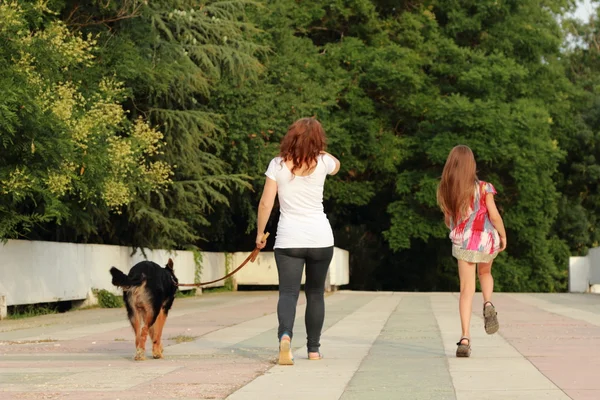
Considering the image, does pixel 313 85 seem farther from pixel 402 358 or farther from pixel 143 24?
pixel 402 358

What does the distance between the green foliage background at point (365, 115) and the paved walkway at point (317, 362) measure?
29.8ft

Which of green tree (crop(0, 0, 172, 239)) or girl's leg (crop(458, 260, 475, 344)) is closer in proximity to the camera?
girl's leg (crop(458, 260, 475, 344))

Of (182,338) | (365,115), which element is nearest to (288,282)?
(182,338)

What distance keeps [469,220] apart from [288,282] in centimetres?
189

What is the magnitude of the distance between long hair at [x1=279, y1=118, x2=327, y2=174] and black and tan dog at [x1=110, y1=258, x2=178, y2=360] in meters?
1.62

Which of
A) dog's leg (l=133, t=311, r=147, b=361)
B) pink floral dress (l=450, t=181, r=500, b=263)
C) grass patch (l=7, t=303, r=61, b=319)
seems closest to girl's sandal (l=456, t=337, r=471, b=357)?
pink floral dress (l=450, t=181, r=500, b=263)

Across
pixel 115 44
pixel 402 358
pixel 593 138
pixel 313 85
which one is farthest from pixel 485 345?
pixel 593 138

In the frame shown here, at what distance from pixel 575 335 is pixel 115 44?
53.1 feet

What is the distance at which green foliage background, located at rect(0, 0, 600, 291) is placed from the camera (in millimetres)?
29075

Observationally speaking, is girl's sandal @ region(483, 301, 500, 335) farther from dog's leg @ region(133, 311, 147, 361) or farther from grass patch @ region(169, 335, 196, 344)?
grass patch @ region(169, 335, 196, 344)

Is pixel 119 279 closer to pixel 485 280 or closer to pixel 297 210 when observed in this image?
pixel 297 210

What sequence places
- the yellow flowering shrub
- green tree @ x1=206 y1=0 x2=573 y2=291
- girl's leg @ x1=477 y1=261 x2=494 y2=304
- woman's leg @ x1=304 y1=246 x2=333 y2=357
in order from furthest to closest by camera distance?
1. green tree @ x1=206 y1=0 x2=573 y2=291
2. the yellow flowering shrub
3. girl's leg @ x1=477 y1=261 x2=494 y2=304
4. woman's leg @ x1=304 y1=246 x2=333 y2=357

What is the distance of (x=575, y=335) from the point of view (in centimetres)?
1348

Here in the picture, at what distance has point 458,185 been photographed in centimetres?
1078
